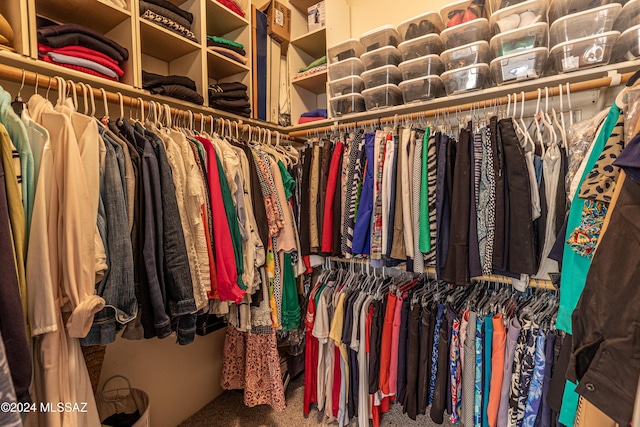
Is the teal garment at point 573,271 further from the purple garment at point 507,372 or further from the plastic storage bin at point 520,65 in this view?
the plastic storage bin at point 520,65

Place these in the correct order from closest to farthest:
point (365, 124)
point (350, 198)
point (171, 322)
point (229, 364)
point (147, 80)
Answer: point (171, 322) < point (147, 80) < point (350, 198) < point (365, 124) < point (229, 364)

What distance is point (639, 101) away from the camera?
653mm

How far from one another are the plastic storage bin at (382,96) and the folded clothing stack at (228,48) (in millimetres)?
746

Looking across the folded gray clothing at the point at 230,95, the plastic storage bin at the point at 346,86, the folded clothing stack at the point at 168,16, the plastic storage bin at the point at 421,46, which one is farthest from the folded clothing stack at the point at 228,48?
the plastic storage bin at the point at 421,46

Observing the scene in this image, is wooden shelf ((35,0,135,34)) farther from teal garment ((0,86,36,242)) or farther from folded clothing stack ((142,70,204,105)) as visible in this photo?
teal garment ((0,86,36,242))

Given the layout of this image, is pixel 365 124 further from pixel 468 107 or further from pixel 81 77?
pixel 81 77

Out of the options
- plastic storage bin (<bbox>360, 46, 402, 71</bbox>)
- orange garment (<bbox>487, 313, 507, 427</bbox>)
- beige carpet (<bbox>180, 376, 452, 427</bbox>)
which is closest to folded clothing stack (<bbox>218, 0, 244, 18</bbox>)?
plastic storage bin (<bbox>360, 46, 402, 71</bbox>)

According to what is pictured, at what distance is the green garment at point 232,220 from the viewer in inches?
48.8

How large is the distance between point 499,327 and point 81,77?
74.1 inches

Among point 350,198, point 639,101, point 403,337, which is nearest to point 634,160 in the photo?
point 639,101

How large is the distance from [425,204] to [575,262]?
1.77 feet

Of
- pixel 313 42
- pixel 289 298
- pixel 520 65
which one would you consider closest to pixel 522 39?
pixel 520 65

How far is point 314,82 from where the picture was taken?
1936mm

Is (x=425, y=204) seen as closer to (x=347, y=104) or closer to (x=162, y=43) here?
(x=347, y=104)
